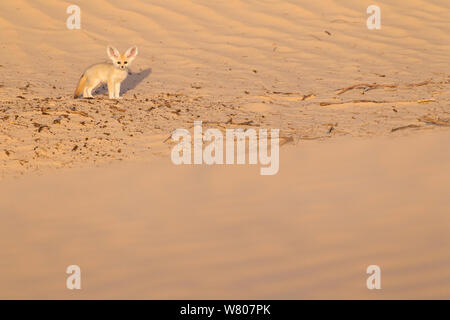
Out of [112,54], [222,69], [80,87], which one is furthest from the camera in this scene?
[222,69]

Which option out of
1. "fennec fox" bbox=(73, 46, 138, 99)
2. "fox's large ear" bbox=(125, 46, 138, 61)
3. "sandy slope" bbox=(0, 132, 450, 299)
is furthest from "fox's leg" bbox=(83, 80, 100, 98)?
"sandy slope" bbox=(0, 132, 450, 299)

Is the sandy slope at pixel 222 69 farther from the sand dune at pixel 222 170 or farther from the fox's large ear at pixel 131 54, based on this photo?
the fox's large ear at pixel 131 54

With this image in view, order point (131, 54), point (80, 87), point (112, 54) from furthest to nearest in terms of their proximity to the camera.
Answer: point (131, 54), point (112, 54), point (80, 87)

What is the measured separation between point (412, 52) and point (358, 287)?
20.8 feet

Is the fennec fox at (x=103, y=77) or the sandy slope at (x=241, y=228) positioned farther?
the fennec fox at (x=103, y=77)

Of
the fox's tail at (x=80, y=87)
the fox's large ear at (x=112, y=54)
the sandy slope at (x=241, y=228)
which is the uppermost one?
the fox's large ear at (x=112, y=54)

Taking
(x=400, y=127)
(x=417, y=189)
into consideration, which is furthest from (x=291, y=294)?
(x=400, y=127)

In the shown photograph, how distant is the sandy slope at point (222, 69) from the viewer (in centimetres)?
500

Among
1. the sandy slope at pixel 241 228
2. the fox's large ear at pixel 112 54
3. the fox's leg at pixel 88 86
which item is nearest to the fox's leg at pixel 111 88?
the fox's leg at pixel 88 86

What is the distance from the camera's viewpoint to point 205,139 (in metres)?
4.76

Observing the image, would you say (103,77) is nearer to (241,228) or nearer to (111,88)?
(111,88)

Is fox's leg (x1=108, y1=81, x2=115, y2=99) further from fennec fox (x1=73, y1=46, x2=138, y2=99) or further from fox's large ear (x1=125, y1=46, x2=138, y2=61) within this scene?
fox's large ear (x1=125, y1=46, x2=138, y2=61)

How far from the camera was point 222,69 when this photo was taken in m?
7.52

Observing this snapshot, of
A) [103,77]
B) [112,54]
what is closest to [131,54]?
[112,54]
